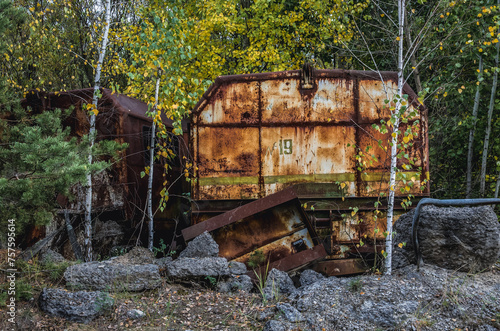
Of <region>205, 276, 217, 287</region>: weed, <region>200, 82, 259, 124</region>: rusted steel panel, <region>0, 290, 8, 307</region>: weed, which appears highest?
<region>200, 82, 259, 124</region>: rusted steel panel

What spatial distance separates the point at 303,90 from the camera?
6.61 metres

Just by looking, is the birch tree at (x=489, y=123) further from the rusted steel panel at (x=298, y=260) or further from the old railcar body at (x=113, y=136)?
the old railcar body at (x=113, y=136)

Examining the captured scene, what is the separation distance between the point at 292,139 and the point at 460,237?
2800 millimetres

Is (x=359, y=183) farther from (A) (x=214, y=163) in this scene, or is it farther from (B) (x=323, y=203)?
(A) (x=214, y=163)

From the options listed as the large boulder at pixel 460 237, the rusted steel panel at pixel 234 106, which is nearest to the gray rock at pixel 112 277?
the rusted steel panel at pixel 234 106

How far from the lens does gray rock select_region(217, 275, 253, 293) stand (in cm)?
509

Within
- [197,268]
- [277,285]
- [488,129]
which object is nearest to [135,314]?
[197,268]

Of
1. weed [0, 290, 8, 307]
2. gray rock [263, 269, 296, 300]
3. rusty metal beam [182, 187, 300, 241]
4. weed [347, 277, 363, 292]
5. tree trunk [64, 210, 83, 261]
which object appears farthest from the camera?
tree trunk [64, 210, 83, 261]

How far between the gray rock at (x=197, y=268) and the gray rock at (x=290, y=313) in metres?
1.09

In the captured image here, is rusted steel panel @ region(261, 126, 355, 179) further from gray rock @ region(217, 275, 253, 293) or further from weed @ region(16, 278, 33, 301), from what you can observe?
weed @ region(16, 278, 33, 301)

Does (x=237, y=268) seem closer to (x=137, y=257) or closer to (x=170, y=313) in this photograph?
(x=170, y=313)

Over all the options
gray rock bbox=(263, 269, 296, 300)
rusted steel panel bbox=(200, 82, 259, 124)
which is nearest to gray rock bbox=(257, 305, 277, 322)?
gray rock bbox=(263, 269, 296, 300)

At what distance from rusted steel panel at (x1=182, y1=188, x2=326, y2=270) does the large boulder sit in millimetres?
1688

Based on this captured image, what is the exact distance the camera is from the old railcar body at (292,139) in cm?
654
